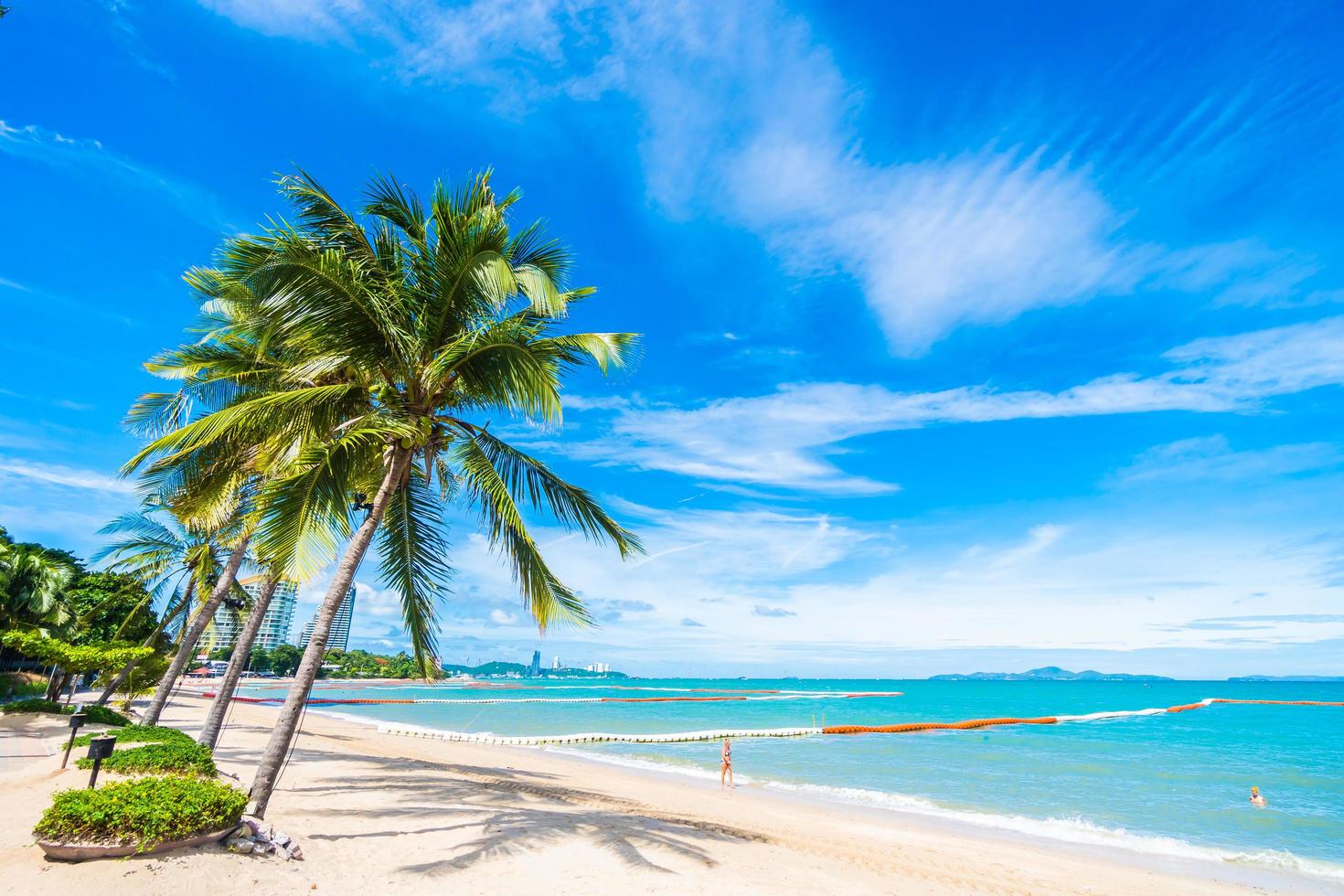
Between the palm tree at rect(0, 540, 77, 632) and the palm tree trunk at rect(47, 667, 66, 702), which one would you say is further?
the palm tree at rect(0, 540, 77, 632)

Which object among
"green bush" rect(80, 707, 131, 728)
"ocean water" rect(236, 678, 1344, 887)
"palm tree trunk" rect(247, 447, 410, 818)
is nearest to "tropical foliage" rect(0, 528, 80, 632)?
"green bush" rect(80, 707, 131, 728)

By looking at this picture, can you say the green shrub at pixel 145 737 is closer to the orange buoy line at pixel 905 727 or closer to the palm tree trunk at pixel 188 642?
the palm tree trunk at pixel 188 642

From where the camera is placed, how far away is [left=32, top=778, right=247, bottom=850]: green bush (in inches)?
197

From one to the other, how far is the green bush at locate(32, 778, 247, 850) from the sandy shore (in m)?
0.20

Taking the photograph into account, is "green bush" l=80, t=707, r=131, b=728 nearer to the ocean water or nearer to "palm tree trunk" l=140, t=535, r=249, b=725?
"palm tree trunk" l=140, t=535, r=249, b=725

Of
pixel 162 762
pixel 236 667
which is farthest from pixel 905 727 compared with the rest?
pixel 162 762

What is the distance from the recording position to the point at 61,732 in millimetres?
15125

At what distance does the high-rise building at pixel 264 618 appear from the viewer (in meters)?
10.4

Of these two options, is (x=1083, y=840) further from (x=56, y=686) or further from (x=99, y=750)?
(x=56, y=686)

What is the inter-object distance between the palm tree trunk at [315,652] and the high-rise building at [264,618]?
0.45m

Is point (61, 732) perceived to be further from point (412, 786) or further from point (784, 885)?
point (784, 885)

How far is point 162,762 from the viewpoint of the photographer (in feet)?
26.3

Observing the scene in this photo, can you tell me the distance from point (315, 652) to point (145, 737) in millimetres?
7052

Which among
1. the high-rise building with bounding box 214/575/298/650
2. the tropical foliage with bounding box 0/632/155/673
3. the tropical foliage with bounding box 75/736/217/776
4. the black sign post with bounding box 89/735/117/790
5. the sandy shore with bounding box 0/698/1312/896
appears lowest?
the sandy shore with bounding box 0/698/1312/896
